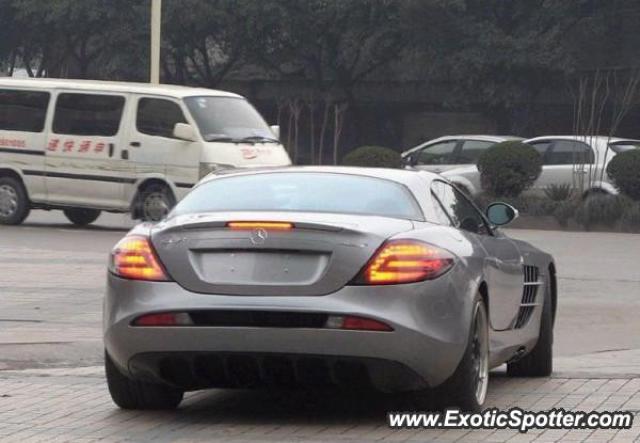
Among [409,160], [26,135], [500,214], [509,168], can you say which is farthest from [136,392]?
[409,160]

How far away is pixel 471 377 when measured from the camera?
25.0ft

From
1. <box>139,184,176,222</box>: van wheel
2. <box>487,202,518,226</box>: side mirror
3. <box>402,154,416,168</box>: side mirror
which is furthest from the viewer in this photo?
<box>402,154,416,168</box>: side mirror

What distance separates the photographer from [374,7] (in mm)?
40812

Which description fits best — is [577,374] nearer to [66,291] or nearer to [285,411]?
[285,411]

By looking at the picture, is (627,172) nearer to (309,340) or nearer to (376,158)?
(376,158)

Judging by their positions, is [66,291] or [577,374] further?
[66,291]

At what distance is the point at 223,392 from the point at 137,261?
155cm

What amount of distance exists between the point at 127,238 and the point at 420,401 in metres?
1.71

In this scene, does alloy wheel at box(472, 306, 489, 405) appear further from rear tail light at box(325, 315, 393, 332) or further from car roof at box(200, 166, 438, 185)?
car roof at box(200, 166, 438, 185)

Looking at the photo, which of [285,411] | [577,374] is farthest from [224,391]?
[577,374]

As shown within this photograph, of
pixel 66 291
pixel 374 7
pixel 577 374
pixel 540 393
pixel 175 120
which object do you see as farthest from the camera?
pixel 374 7

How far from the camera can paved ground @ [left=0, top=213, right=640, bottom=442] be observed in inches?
294

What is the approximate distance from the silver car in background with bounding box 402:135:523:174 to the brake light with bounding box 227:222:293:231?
21.1m

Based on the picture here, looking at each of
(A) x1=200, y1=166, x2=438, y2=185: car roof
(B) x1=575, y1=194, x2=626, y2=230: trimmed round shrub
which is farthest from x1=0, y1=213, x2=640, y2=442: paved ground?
(B) x1=575, y1=194, x2=626, y2=230: trimmed round shrub
